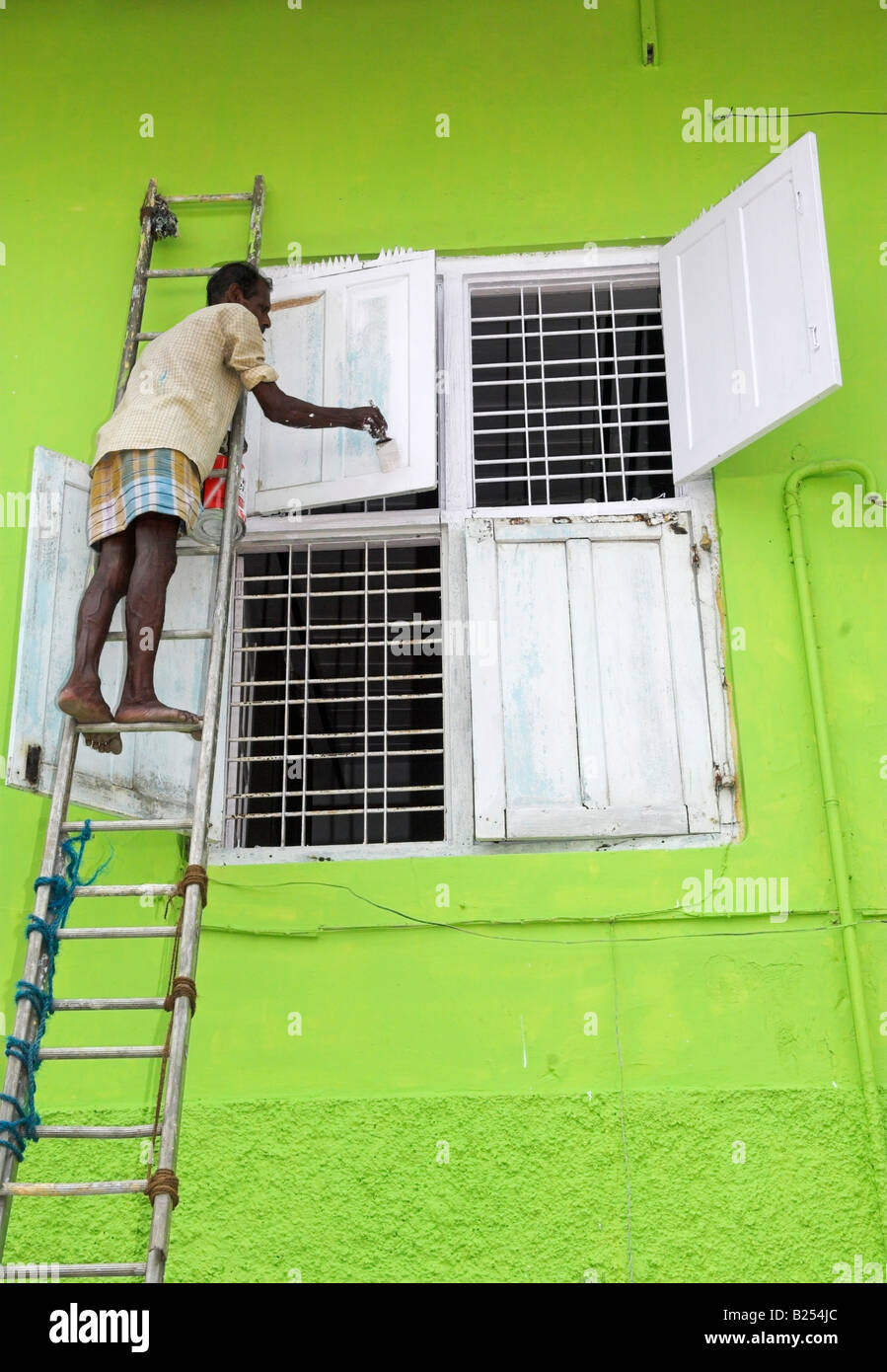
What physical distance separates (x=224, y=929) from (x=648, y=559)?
1.82 m

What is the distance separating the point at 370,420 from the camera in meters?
4.36

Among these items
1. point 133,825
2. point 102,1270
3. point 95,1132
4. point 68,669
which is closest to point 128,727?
point 133,825

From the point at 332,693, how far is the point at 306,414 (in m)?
2.95

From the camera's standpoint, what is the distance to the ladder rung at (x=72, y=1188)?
299cm

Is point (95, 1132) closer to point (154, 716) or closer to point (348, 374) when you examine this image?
point (154, 716)

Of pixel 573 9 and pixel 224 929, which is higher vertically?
pixel 573 9

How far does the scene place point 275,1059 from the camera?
13.1 feet

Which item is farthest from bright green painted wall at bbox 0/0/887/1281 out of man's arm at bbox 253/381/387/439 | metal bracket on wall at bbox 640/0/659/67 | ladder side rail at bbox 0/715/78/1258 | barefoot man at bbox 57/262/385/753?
man's arm at bbox 253/381/387/439

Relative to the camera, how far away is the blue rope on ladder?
3.16 m

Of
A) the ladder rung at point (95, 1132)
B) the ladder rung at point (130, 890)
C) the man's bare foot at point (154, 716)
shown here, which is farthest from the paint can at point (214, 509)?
the ladder rung at point (95, 1132)

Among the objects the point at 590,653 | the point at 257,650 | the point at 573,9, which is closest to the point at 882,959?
the point at 590,653

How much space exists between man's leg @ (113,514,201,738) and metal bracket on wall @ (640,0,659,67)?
273 cm

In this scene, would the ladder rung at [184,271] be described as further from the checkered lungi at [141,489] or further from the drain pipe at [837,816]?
the drain pipe at [837,816]
